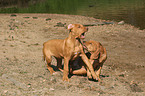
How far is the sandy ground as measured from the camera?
5.61m

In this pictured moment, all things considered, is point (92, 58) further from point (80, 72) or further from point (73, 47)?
point (73, 47)

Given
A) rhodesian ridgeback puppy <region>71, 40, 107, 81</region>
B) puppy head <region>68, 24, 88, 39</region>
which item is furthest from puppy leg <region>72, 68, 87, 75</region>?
puppy head <region>68, 24, 88, 39</region>

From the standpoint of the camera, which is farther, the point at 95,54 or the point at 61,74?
the point at 61,74

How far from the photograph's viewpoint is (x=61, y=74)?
22.4 ft

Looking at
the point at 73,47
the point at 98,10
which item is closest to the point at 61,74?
the point at 73,47

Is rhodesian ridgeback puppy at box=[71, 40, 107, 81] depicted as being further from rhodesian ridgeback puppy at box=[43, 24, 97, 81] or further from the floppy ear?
rhodesian ridgeback puppy at box=[43, 24, 97, 81]

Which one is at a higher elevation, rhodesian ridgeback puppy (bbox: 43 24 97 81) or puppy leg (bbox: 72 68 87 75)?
rhodesian ridgeback puppy (bbox: 43 24 97 81)

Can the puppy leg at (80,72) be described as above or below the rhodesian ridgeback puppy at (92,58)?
below

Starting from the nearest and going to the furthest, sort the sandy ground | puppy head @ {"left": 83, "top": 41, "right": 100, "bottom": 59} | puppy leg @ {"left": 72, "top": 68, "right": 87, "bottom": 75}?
the sandy ground → puppy head @ {"left": 83, "top": 41, "right": 100, "bottom": 59} → puppy leg @ {"left": 72, "top": 68, "right": 87, "bottom": 75}

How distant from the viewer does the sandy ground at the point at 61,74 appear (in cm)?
561

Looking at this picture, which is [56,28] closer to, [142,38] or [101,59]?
[142,38]

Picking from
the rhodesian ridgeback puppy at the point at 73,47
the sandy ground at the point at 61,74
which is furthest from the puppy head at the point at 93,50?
the sandy ground at the point at 61,74

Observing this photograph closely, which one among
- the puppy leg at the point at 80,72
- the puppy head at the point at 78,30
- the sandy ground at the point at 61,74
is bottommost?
the sandy ground at the point at 61,74

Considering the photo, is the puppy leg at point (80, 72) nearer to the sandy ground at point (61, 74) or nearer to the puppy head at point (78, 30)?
the sandy ground at point (61, 74)
